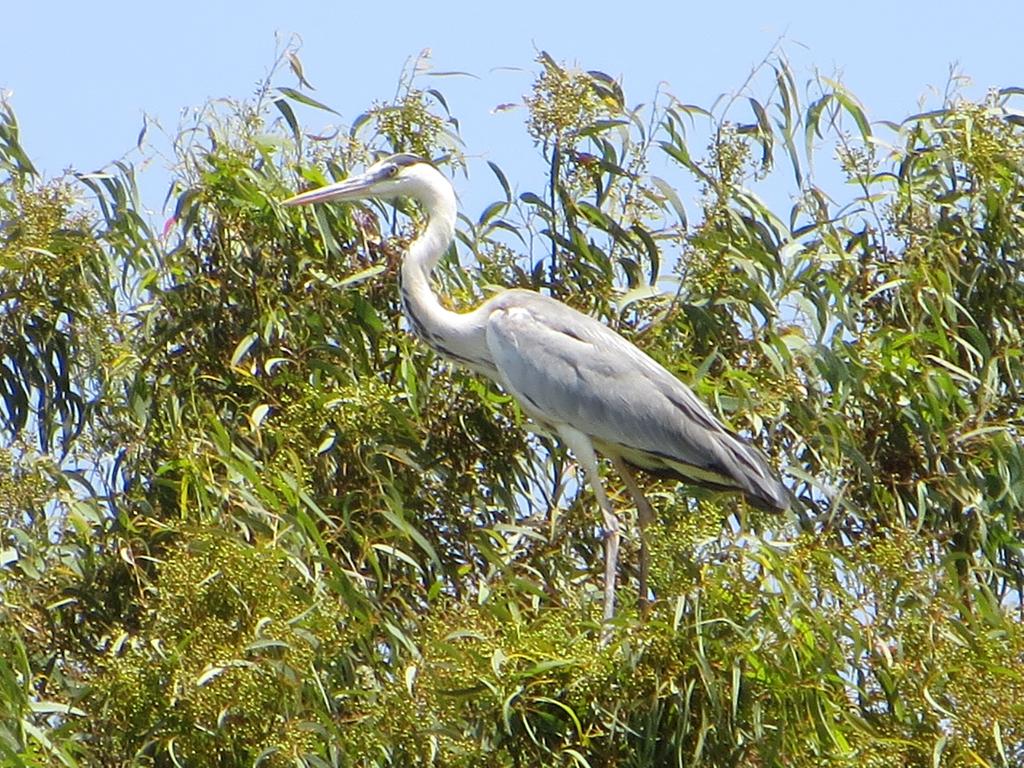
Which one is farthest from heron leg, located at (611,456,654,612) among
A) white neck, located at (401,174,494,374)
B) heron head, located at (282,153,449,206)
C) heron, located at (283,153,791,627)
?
heron head, located at (282,153,449,206)

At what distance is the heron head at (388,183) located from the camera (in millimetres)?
4844

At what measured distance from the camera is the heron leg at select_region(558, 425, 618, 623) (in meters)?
4.45

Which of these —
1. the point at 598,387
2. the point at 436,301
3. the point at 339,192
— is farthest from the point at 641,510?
the point at 339,192

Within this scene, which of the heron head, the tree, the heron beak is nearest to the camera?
the tree

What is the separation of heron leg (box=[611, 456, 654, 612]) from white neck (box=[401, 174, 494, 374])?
0.39m

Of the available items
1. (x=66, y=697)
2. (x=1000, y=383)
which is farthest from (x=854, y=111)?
(x=66, y=697)

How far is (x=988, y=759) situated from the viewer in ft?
11.7

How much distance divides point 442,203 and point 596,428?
2.19 ft

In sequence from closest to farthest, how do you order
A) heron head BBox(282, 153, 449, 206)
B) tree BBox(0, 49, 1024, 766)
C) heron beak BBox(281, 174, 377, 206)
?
1. tree BBox(0, 49, 1024, 766)
2. heron beak BBox(281, 174, 377, 206)
3. heron head BBox(282, 153, 449, 206)

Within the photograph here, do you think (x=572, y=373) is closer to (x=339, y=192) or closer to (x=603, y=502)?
(x=603, y=502)

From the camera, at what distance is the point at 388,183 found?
5.12 metres

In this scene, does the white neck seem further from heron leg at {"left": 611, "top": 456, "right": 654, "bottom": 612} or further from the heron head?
heron leg at {"left": 611, "top": 456, "right": 654, "bottom": 612}

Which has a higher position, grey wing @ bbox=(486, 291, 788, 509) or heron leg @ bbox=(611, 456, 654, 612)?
grey wing @ bbox=(486, 291, 788, 509)

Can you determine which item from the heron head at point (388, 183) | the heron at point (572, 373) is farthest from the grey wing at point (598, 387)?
the heron head at point (388, 183)
